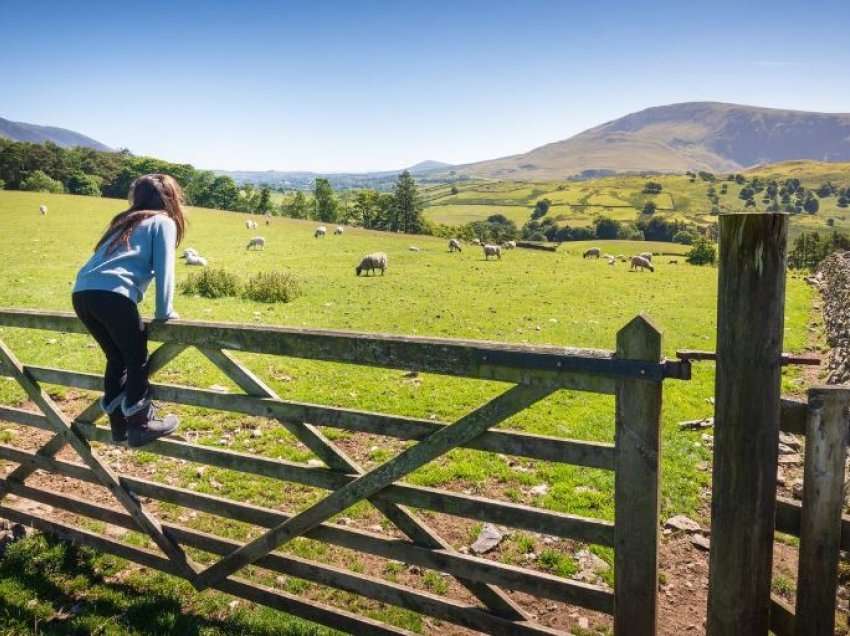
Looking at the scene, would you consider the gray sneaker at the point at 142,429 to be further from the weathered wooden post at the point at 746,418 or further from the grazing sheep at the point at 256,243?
the grazing sheep at the point at 256,243

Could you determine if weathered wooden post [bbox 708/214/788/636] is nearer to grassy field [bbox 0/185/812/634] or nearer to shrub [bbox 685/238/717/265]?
Result: grassy field [bbox 0/185/812/634]

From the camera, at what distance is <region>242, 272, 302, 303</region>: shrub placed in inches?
888

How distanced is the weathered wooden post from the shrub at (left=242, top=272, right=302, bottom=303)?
20452 mm

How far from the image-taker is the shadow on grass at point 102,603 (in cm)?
511

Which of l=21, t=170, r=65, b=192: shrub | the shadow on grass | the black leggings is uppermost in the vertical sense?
l=21, t=170, r=65, b=192: shrub

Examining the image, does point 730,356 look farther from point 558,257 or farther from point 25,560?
point 558,257

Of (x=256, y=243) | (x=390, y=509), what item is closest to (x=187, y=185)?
(x=256, y=243)

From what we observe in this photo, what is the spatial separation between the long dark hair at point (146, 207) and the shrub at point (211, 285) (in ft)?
60.7

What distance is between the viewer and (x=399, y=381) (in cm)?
1274

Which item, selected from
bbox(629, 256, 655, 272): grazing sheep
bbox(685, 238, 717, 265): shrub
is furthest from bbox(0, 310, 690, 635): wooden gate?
bbox(685, 238, 717, 265): shrub

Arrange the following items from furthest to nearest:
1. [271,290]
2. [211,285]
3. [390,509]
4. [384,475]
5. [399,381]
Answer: [211,285] → [271,290] → [399,381] → [390,509] → [384,475]

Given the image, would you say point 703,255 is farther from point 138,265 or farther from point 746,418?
point 138,265

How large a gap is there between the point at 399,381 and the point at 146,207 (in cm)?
818

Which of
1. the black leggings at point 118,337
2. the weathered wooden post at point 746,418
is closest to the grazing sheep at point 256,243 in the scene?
the black leggings at point 118,337
